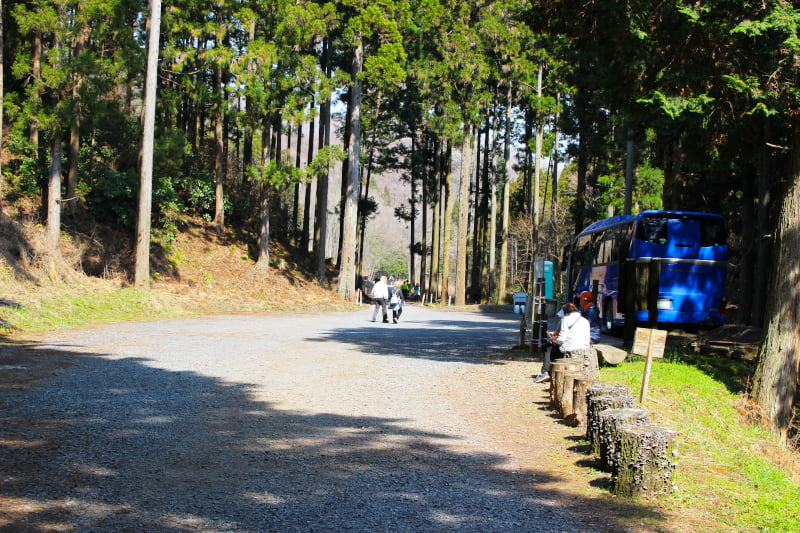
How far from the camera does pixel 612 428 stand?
636cm

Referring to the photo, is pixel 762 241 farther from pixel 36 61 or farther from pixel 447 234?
pixel 36 61

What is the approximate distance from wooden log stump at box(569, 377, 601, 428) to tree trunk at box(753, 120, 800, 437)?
15.7 ft

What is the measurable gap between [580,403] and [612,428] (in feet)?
7.97

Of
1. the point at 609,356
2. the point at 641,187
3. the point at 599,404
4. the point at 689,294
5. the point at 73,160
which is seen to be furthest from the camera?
the point at 641,187

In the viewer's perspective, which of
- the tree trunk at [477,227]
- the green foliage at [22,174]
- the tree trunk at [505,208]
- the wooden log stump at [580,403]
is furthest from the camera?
the tree trunk at [477,227]

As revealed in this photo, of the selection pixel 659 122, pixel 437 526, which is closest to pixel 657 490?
pixel 437 526

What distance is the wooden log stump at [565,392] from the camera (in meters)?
9.19

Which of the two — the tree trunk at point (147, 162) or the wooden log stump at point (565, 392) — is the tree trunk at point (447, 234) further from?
the wooden log stump at point (565, 392)

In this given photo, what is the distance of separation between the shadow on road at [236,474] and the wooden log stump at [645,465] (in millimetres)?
225

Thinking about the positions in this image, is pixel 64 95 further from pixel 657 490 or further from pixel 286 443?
pixel 657 490

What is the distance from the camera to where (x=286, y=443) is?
284 inches

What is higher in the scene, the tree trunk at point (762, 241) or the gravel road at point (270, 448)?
the tree trunk at point (762, 241)

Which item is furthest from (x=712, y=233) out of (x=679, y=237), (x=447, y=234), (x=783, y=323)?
(x=447, y=234)

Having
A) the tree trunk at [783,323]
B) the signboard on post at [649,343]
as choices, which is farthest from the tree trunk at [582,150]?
the signboard on post at [649,343]
